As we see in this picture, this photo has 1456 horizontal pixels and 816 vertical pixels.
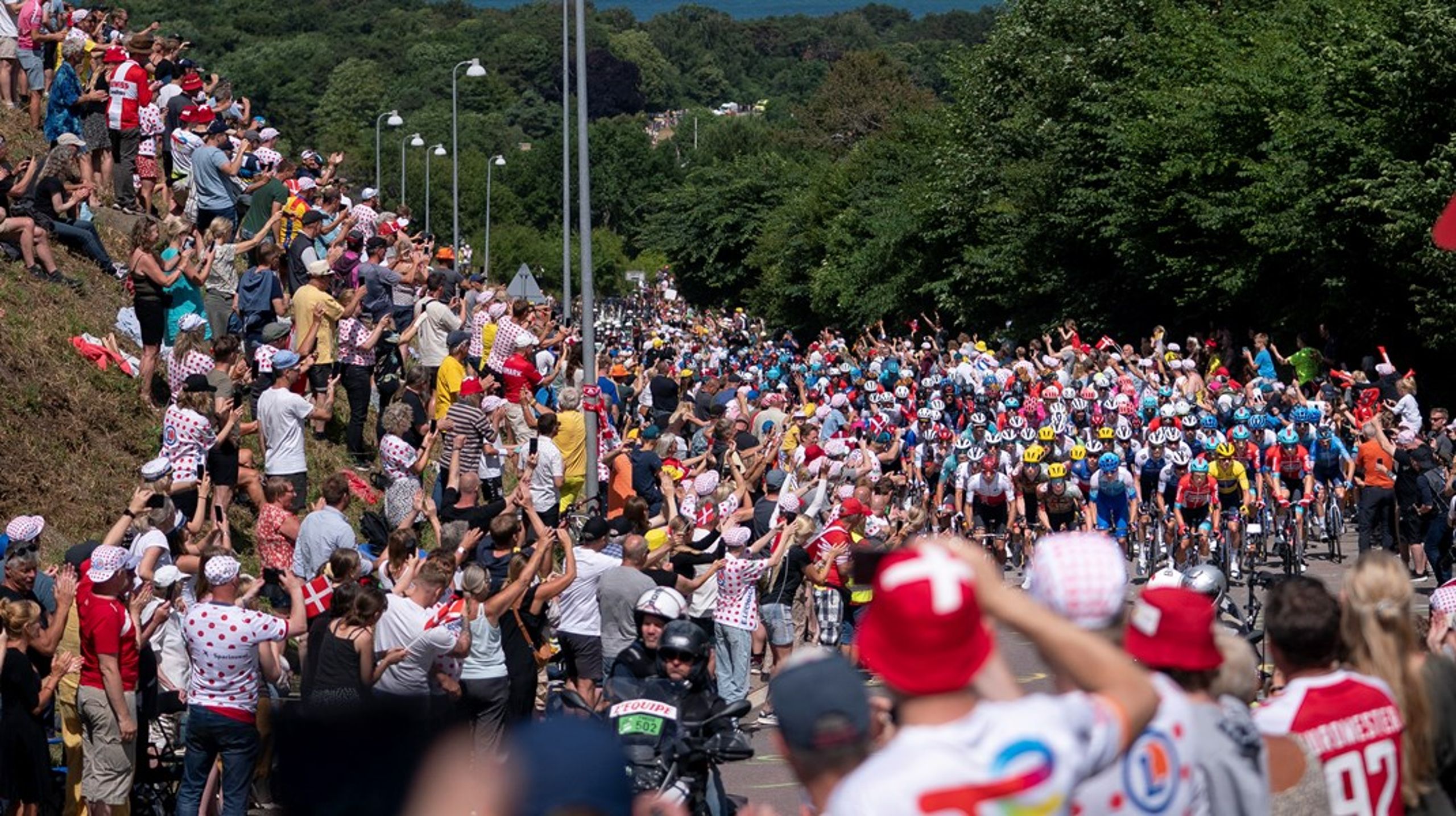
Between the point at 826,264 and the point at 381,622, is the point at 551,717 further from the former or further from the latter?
the point at 826,264

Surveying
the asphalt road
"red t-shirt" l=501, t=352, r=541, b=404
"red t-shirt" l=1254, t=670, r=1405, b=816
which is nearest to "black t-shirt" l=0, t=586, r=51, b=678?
the asphalt road

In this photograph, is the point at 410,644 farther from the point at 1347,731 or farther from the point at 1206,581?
the point at 1347,731

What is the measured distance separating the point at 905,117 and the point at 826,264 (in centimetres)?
705

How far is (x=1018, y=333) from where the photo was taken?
52.8 meters

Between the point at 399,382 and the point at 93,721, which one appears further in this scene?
the point at 399,382

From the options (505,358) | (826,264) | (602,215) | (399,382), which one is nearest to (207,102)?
(399,382)

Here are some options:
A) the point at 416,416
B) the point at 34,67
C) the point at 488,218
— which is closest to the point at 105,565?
the point at 416,416

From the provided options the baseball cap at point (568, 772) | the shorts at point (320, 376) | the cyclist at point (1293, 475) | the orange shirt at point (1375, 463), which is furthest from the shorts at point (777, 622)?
the baseball cap at point (568, 772)

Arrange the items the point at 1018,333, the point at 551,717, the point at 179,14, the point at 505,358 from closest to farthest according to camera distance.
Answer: the point at 551,717
the point at 505,358
the point at 1018,333
the point at 179,14

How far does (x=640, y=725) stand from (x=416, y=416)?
9.50 metres

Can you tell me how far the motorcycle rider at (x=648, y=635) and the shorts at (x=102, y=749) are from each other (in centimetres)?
257

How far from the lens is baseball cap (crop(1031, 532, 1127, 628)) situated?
170 inches

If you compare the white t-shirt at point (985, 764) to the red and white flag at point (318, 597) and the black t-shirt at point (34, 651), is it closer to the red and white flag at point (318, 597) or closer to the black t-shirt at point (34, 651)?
the black t-shirt at point (34, 651)

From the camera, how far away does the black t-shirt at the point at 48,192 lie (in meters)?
19.1
